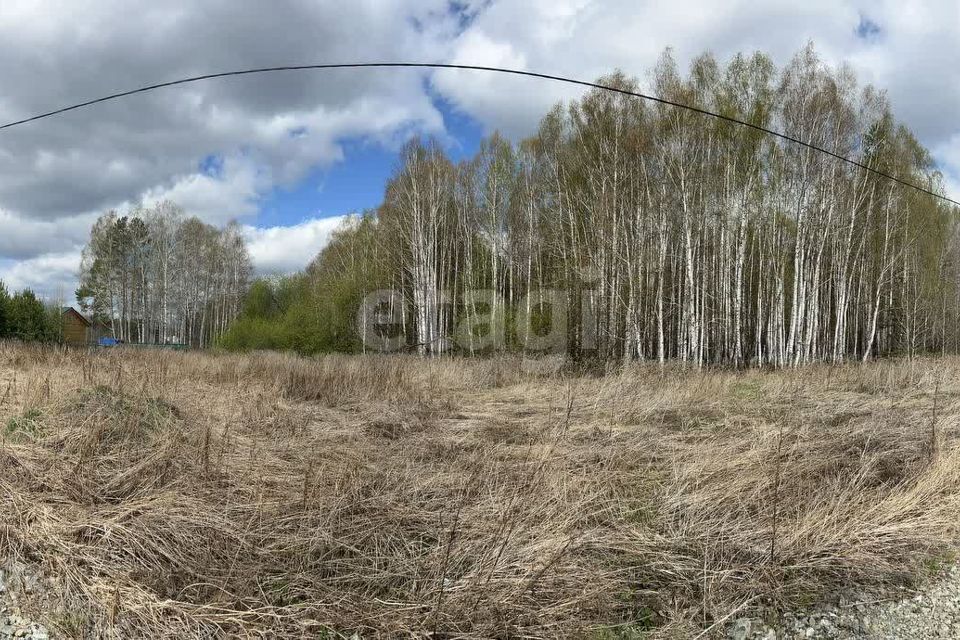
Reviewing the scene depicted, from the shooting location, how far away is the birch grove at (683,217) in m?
14.5

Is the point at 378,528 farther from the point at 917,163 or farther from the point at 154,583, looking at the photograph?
the point at 917,163

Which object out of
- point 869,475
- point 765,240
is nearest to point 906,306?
point 765,240

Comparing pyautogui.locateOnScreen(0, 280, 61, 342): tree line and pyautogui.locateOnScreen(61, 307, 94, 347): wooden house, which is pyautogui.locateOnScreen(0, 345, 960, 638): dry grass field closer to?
pyautogui.locateOnScreen(0, 280, 61, 342): tree line

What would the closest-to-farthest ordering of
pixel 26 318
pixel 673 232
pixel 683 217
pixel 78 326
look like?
pixel 683 217 < pixel 673 232 < pixel 26 318 < pixel 78 326

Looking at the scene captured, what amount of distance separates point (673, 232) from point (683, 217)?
223 centimetres

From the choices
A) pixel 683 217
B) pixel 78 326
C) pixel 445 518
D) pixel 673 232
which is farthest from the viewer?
pixel 78 326

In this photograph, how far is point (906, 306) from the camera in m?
19.8

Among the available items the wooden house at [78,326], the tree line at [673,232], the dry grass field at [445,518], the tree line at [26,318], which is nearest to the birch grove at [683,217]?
the tree line at [673,232]

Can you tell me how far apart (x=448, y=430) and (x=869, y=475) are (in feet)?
13.4

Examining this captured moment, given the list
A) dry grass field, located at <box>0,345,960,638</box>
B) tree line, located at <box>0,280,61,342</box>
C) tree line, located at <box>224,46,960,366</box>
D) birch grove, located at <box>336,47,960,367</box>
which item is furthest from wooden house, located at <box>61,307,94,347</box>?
dry grass field, located at <box>0,345,960,638</box>

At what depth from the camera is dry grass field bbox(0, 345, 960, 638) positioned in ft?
7.84

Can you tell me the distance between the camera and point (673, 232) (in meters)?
17.0

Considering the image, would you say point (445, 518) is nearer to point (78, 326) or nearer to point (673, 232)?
point (673, 232)

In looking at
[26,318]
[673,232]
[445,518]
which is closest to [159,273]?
[26,318]
